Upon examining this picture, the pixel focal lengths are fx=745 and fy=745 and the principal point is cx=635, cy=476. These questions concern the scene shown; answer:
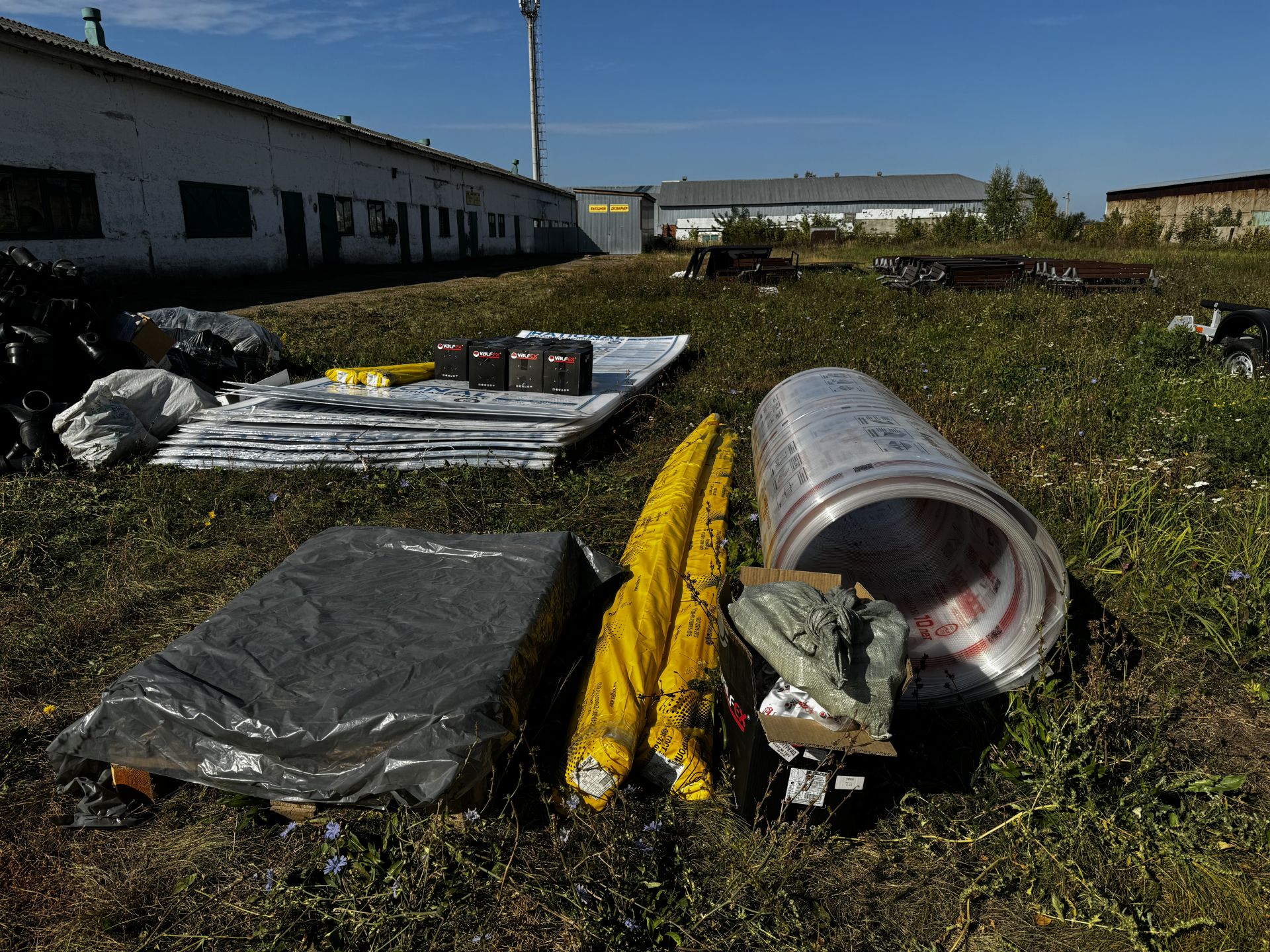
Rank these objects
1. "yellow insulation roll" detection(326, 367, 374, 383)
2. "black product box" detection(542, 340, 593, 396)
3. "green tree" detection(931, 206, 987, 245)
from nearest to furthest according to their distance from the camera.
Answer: "black product box" detection(542, 340, 593, 396), "yellow insulation roll" detection(326, 367, 374, 383), "green tree" detection(931, 206, 987, 245)

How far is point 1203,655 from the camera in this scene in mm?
3070

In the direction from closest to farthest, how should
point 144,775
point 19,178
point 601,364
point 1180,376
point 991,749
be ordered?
point 144,775 → point 991,749 → point 1180,376 → point 601,364 → point 19,178

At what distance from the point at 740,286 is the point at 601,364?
323 inches

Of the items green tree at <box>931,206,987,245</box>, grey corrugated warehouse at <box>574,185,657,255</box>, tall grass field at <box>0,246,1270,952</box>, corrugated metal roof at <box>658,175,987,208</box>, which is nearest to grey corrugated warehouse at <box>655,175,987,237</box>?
corrugated metal roof at <box>658,175,987,208</box>

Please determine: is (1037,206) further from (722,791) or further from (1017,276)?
(722,791)

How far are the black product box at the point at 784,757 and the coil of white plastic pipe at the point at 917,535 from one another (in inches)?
23.4

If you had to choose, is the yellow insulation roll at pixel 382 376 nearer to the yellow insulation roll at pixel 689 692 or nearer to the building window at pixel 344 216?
the yellow insulation roll at pixel 689 692

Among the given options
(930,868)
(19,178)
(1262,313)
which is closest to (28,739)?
(930,868)

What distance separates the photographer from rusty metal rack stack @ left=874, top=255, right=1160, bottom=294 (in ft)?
47.3

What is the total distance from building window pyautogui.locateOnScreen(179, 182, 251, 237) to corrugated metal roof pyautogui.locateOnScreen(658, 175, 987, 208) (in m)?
44.5

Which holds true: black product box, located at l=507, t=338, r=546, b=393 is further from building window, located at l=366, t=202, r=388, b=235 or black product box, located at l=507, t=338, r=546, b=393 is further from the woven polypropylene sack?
building window, located at l=366, t=202, r=388, b=235

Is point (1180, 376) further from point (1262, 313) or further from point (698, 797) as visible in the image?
point (698, 797)

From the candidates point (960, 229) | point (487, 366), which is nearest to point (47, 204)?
point (487, 366)

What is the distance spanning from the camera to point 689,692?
2.66m
